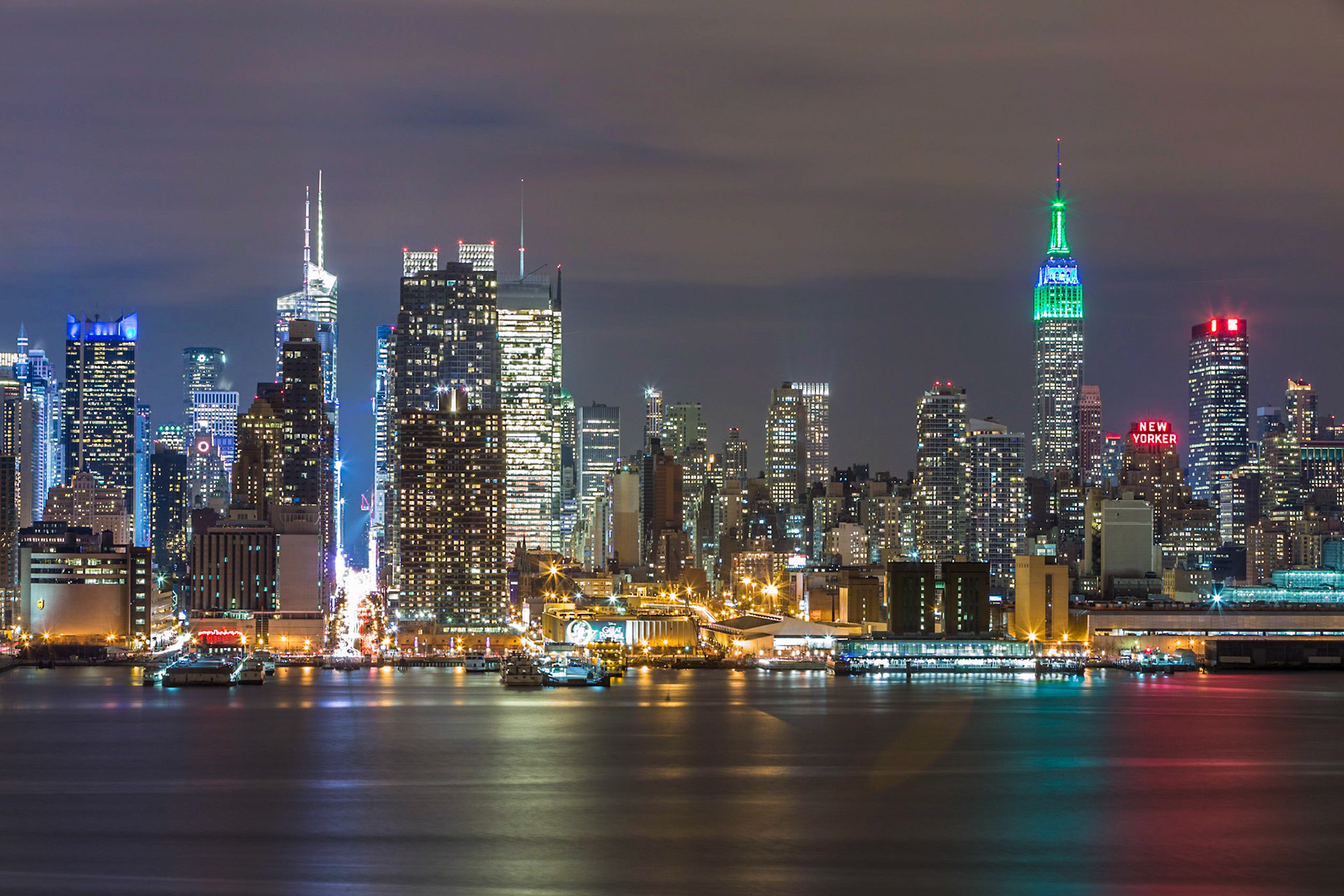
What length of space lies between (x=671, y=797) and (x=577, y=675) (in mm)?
77839

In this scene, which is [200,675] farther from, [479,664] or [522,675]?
[479,664]

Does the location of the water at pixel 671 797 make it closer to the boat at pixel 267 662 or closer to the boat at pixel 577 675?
the boat at pixel 577 675

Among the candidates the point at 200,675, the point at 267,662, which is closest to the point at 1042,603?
the point at 267,662

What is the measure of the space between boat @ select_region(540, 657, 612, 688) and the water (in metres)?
26.0

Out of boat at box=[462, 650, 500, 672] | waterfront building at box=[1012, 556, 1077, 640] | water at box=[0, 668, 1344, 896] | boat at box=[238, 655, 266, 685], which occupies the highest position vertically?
waterfront building at box=[1012, 556, 1077, 640]

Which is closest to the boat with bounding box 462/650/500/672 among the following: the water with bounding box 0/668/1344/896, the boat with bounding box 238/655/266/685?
the boat with bounding box 238/655/266/685

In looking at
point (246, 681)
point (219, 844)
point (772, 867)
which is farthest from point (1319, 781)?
point (246, 681)

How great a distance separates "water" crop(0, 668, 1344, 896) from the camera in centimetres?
4912

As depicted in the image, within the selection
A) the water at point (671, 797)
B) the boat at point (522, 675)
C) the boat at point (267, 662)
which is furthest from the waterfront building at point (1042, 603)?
the boat at point (267, 662)

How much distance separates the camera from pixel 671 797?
6456 cm

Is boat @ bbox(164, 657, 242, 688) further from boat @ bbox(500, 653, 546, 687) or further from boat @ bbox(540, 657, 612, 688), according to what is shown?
boat @ bbox(540, 657, 612, 688)

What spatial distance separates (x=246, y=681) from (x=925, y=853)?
104 meters

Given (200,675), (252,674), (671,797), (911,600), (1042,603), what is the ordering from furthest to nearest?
1. (1042,603)
2. (911,600)
3. (252,674)
4. (200,675)
5. (671,797)

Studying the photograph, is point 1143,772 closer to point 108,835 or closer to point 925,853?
point 925,853
